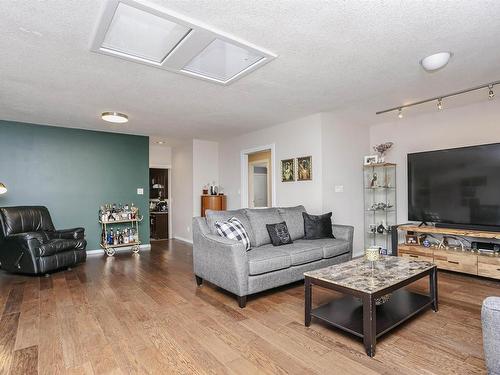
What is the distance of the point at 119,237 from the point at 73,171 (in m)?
1.53

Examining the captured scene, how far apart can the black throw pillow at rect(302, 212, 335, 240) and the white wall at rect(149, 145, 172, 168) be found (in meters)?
4.69

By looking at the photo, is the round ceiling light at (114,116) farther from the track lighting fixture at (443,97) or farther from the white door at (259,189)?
the track lighting fixture at (443,97)

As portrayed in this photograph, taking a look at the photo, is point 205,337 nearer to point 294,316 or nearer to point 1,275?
point 294,316

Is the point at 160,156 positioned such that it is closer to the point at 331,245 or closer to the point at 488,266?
the point at 331,245

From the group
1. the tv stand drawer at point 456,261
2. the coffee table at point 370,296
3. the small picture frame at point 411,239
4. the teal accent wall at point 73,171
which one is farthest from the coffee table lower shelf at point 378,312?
the teal accent wall at point 73,171

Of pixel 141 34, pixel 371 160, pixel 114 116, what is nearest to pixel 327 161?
pixel 371 160

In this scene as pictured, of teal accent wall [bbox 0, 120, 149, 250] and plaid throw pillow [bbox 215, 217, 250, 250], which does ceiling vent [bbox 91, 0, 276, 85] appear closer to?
plaid throw pillow [bbox 215, 217, 250, 250]

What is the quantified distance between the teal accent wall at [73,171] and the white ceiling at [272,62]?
507 mm

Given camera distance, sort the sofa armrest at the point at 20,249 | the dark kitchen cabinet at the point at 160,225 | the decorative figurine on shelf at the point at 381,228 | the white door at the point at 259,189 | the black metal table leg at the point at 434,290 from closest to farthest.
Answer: the black metal table leg at the point at 434,290, the sofa armrest at the point at 20,249, the decorative figurine on shelf at the point at 381,228, the white door at the point at 259,189, the dark kitchen cabinet at the point at 160,225

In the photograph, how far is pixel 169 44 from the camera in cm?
235

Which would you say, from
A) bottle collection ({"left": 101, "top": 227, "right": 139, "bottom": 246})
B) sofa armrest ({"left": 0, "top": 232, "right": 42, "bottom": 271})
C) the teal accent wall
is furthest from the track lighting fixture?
sofa armrest ({"left": 0, "top": 232, "right": 42, "bottom": 271})

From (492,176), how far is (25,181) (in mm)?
7226

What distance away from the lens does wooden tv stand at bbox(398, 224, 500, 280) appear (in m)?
3.48

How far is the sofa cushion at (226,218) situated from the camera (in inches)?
134
